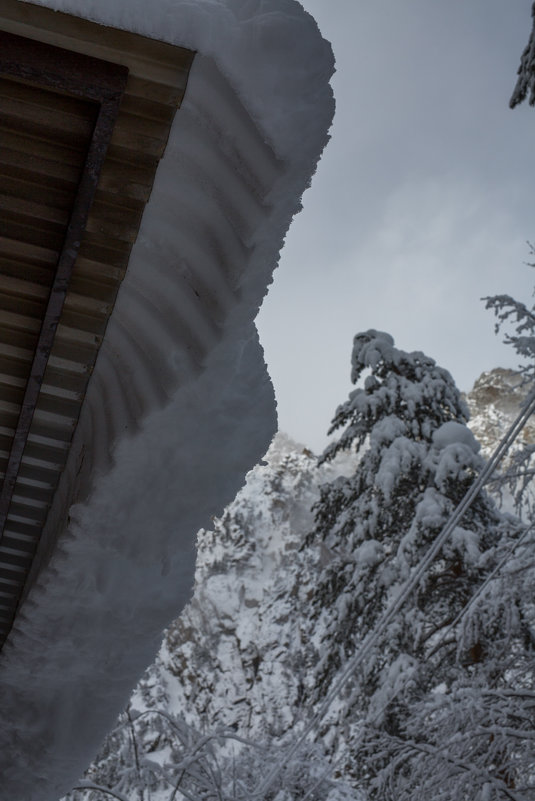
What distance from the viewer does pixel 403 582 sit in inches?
349

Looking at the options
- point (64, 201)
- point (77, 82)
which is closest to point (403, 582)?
point (64, 201)

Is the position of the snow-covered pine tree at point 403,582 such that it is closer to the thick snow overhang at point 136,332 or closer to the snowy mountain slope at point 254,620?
the thick snow overhang at point 136,332

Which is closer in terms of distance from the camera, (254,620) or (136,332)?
(136,332)

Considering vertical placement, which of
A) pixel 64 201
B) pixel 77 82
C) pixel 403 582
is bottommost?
pixel 77 82

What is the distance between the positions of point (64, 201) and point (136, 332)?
0.43 metres

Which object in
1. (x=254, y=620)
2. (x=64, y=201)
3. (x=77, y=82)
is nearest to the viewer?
(x=77, y=82)

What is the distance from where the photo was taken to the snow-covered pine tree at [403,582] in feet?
23.2

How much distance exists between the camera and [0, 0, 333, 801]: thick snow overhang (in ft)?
4.25

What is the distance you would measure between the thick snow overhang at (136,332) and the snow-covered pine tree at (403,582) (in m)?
5.34

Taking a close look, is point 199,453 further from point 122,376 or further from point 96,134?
point 96,134

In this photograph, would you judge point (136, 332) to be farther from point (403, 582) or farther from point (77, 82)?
point (403, 582)

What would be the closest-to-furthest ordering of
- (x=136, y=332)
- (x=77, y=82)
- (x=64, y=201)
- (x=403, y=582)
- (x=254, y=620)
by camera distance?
1. (x=77, y=82)
2. (x=64, y=201)
3. (x=136, y=332)
4. (x=403, y=582)
5. (x=254, y=620)

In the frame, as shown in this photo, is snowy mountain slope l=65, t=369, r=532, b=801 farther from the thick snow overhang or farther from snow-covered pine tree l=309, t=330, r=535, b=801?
the thick snow overhang

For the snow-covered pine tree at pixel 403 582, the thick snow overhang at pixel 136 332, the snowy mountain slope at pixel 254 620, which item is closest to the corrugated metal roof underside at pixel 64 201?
the thick snow overhang at pixel 136 332
